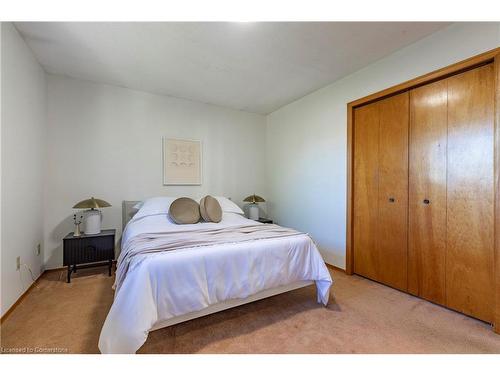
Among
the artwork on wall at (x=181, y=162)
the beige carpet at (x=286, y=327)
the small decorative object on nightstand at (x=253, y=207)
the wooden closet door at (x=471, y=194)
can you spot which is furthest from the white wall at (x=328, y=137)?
the artwork on wall at (x=181, y=162)

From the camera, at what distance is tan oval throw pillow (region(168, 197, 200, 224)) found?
258 cm

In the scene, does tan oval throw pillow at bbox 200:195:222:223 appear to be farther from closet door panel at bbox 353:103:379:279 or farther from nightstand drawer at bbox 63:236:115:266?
closet door panel at bbox 353:103:379:279

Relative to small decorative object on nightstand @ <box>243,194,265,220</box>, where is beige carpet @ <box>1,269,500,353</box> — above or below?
below

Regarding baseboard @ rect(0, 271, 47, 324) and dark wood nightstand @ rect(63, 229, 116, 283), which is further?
dark wood nightstand @ rect(63, 229, 116, 283)

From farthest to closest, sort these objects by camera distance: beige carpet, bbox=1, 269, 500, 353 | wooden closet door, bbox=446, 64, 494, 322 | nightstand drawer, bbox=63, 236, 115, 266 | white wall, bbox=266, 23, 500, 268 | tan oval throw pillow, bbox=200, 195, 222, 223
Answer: tan oval throw pillow, bbox=200, 195, 222, 223 < nightstand drawer, bbox=63, 236, 115, 266 < white wall, bbox=266, 23, 500, 268 < wooden closet door, bbox=446, 64, 494, 322 < beige carpet, bbox=1, 269, 500, 353

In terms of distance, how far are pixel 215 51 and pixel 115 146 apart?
1876 mm

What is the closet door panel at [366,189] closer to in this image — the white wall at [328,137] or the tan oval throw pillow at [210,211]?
the white wall at [328,137]

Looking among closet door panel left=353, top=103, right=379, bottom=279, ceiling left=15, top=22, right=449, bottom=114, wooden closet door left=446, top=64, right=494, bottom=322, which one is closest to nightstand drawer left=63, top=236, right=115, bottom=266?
ceiling left=15, top=22, right=449, bottom=114

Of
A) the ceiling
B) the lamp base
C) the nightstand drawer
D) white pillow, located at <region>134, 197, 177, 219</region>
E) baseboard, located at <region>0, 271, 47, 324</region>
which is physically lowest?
baseboard, located at <region>0, 271, 47, 324</region>

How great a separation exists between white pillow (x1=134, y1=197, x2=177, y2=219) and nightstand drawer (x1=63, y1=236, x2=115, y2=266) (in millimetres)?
438

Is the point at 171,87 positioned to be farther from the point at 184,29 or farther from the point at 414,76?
the point at 414,76

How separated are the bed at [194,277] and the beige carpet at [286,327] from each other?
6.4 inches

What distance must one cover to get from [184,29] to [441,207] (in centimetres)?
269

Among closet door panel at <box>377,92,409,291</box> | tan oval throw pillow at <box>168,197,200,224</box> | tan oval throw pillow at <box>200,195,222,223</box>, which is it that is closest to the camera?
closet door panel at <box>377,92,409,291</box>
